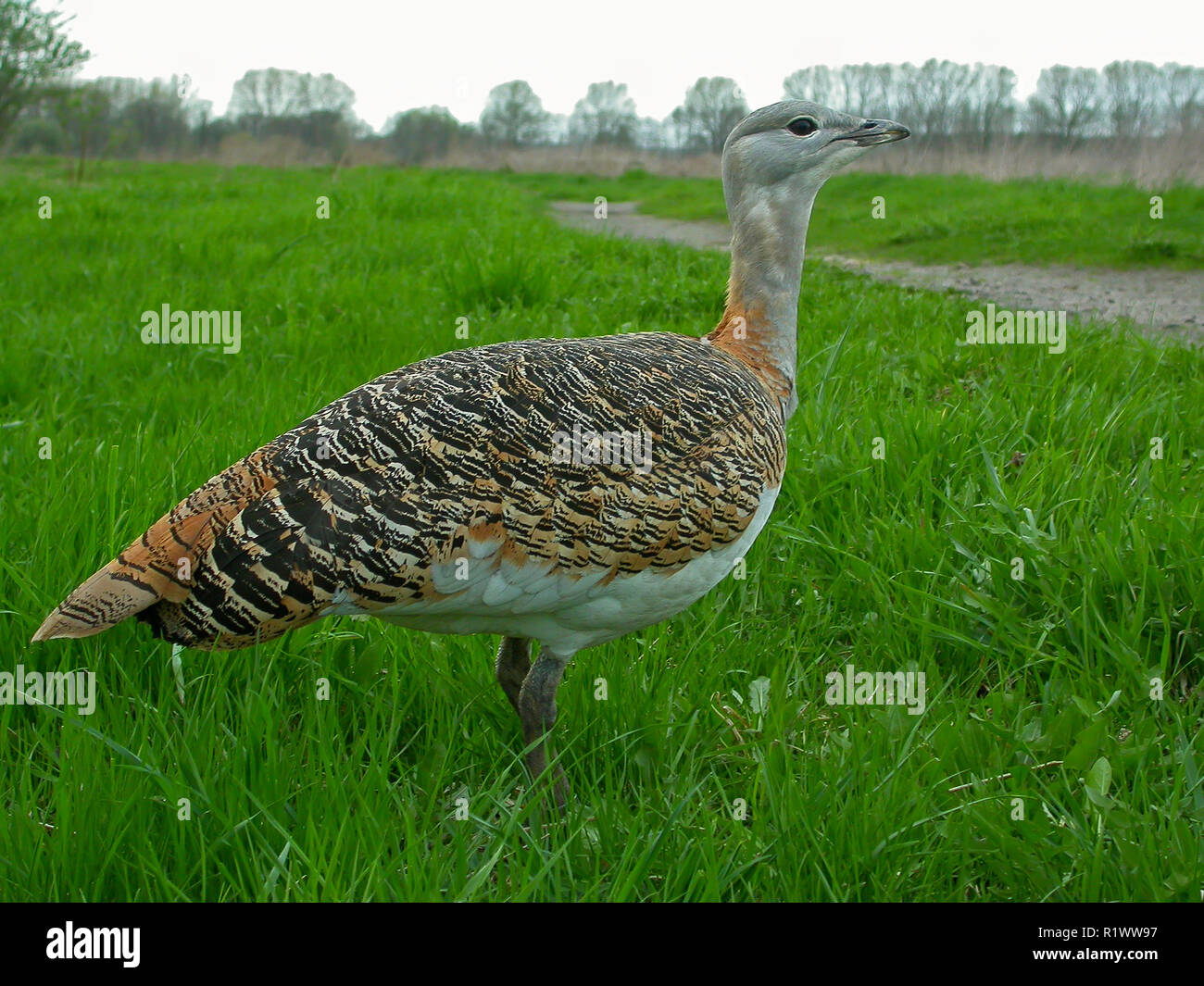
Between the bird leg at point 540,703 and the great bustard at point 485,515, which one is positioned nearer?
the great bustard at point 485,515

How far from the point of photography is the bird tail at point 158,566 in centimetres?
216

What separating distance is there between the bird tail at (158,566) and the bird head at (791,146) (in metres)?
1.92

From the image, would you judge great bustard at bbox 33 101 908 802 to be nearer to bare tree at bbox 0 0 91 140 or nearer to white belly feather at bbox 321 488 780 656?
white belly feather at bbox 321 488 780 656

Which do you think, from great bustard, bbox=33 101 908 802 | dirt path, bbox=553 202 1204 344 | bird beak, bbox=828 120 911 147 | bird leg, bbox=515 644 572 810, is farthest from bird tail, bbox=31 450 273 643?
Result: dirt path, bbox=553 202 1204 344

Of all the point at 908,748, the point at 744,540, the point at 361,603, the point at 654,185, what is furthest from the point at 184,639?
the point at 654,185

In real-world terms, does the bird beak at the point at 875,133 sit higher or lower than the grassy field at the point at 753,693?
higher

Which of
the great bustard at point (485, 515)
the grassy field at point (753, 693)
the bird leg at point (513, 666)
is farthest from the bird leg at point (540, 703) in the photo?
the bird leg at point (513, 666)

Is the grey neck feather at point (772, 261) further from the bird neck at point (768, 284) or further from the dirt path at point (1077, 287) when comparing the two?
the dirt path at point (1077, 287)

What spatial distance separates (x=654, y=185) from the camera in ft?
83.5

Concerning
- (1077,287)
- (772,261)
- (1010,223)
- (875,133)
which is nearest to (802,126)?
(875,133)

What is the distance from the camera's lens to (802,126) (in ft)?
10.7

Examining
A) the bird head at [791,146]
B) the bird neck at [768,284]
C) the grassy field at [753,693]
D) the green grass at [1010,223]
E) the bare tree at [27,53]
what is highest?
the bare tree at [27,53]

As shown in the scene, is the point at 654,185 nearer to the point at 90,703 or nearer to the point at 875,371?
the point at 875,371

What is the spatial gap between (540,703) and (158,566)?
97cm
